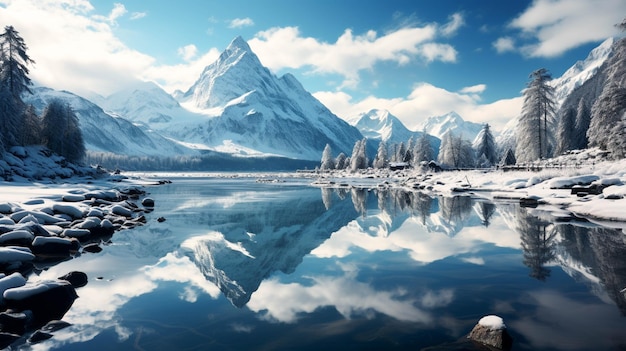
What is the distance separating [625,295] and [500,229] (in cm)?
1169

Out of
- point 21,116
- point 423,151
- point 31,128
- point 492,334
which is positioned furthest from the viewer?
point 423,151

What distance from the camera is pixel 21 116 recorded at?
169 ft

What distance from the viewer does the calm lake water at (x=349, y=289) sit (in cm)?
830

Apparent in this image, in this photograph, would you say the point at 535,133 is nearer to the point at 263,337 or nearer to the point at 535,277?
the point at 535,277

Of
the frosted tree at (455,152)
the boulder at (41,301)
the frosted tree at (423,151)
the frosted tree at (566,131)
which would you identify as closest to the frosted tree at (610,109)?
the frosted tree at (566,131)

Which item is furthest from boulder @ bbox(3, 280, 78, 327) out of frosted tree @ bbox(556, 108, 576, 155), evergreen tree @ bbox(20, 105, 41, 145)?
frosted tree @ bbox(556, 108, 576, 155)

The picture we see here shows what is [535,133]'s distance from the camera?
58562mm

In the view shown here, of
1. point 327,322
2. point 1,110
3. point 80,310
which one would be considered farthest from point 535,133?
point 1,110

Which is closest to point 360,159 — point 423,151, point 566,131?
point 423,151

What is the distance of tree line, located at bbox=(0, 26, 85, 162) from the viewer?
1890 inches

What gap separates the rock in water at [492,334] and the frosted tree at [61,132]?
→ 78.3 meters

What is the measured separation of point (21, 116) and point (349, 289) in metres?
59.6

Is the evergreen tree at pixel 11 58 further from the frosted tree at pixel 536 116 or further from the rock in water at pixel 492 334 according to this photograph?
the frosted tree at pixel 536 116

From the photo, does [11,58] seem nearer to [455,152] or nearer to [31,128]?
[31,128]
